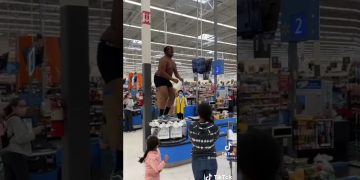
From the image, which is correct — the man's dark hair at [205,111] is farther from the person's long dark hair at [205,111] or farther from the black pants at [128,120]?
the black pants at [128,120]

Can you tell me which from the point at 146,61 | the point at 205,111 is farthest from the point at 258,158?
the point at 146,61

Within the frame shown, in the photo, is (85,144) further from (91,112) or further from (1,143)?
(1,143)

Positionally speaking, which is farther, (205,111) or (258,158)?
(205,111)

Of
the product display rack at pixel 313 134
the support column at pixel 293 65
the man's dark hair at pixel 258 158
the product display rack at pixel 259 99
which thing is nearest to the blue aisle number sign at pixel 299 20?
the support column at pixel 293 65

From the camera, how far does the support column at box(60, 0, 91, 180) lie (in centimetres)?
158

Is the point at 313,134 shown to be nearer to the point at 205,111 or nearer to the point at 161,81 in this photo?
the point at 205,111

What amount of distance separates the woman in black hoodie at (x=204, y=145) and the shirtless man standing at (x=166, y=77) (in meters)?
0.66

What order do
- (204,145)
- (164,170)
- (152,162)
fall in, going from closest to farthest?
(204,145) → (152,162) → (164,170)

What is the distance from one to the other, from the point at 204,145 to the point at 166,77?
106cm

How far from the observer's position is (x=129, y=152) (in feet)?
26.2

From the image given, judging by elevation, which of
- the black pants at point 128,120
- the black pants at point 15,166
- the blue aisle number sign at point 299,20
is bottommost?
the black pants at point 128,120

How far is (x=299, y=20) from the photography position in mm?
2016

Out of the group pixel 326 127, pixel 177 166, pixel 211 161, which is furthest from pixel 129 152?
pixel 326 127

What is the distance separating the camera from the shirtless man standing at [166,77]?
426 cm
